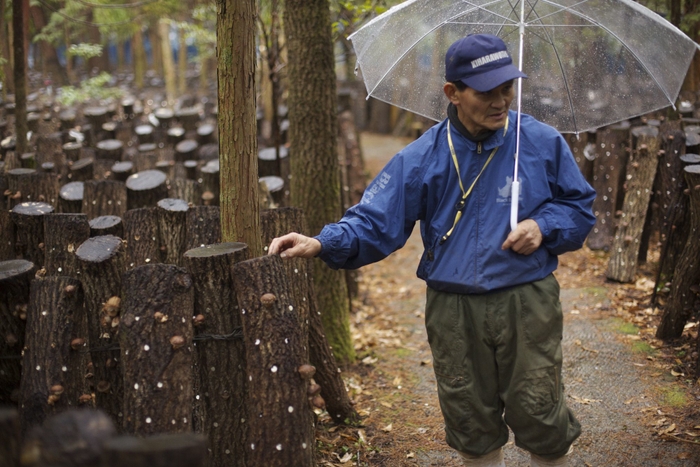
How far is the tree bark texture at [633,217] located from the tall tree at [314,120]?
335cm

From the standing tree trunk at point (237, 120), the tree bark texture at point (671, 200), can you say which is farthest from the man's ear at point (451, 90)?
the tree bark texture at point (671, 200)

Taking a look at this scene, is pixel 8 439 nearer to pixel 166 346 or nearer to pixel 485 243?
pixel 166 346

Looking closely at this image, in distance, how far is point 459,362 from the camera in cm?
314

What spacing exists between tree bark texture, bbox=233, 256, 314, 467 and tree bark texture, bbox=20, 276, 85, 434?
0.93m

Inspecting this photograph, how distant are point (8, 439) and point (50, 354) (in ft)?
4.42

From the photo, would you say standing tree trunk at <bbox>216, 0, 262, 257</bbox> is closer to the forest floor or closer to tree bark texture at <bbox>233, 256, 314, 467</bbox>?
tree bark texture at <bbox>233, 256, 314, 467</bbox>

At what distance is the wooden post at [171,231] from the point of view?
4828mm

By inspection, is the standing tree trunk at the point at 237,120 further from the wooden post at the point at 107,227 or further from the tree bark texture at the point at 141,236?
the wooden post at the point at 107,227

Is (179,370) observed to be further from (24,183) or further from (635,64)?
(24,183)

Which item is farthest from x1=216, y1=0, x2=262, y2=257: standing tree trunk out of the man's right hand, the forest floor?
the forest floor

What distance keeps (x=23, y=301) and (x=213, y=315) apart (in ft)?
3.90

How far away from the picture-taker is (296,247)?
3076mm

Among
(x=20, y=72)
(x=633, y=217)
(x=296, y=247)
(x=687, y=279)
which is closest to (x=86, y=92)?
(x=20, y=72)

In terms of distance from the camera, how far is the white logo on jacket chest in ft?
10.1
